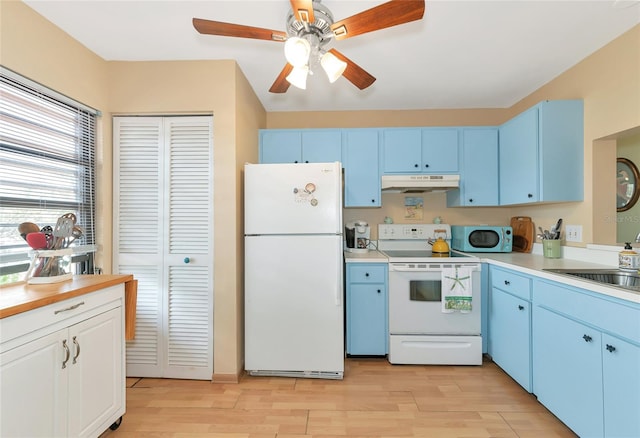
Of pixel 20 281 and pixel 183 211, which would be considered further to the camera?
pixel 183 211

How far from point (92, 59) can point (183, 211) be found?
1263 mm

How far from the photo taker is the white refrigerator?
2.30 metres

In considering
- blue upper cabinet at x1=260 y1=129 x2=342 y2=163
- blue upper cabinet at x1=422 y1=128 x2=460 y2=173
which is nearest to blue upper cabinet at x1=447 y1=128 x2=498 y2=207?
blue upper cabinet at x1=422 y1=128 x2=460 y2=173

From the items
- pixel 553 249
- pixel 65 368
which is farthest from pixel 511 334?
pixel 65 368

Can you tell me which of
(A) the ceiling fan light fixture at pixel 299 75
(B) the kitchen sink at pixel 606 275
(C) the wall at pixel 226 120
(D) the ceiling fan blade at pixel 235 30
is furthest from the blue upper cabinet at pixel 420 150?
(D) the ceiling fan blade at pixel 235 30

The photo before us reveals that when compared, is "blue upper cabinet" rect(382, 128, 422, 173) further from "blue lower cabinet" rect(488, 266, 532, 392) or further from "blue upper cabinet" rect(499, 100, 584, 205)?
"blue lower cabinet" rect(488, 266, 532, 392)

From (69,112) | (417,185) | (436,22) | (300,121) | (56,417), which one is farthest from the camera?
(300,121)

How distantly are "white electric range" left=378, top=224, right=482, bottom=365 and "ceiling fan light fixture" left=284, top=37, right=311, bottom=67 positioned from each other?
1810 mm

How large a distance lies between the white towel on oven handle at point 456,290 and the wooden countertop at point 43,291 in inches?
92.3

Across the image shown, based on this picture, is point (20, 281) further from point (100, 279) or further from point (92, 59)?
point (92, 59)

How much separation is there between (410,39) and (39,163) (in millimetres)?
2494

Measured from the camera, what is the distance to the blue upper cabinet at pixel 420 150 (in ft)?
9.82

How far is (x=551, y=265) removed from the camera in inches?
83.6

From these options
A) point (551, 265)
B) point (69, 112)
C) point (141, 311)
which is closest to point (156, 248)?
point (141, 311)
